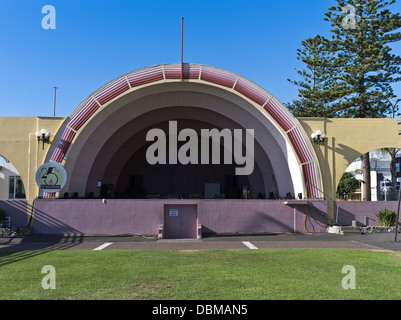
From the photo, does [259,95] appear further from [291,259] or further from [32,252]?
[32,252]

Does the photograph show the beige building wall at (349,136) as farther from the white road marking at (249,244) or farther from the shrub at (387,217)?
the white road marking at (249,244)

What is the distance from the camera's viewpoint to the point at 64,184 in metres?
20.5

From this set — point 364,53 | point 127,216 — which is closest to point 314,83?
point 364,53

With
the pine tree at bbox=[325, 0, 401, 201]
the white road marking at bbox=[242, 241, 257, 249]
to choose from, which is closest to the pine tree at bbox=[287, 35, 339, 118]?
the pine tree at bbox=[325, 0, 401, 201]

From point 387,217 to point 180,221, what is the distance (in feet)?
37.3

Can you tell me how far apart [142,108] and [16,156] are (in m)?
7.65

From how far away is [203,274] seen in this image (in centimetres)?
970

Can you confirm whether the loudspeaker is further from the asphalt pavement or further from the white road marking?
the white road marking

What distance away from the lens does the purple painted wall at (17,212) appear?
67.1ft

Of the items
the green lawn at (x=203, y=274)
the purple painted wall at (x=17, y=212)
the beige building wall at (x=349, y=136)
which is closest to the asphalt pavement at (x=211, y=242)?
the green lawn at (x=203, y=274)

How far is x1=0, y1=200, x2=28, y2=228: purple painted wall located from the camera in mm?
20438

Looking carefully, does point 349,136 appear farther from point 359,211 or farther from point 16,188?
point 16,188

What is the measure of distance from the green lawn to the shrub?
8.22 m
